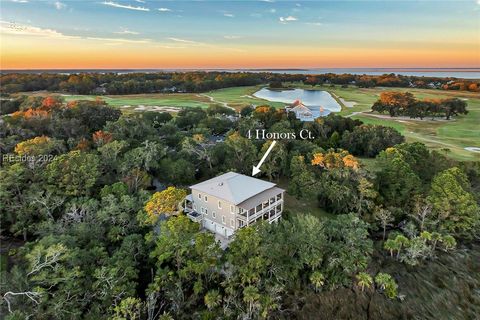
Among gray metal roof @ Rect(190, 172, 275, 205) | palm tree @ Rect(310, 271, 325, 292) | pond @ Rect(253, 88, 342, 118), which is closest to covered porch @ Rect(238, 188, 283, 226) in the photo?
gray metal roof @ Rect(190, 172, 275, 205)

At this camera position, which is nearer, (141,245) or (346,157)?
(141,245)

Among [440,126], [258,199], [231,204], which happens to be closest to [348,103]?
[440,126]

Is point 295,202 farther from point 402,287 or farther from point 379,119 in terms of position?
point 379,119

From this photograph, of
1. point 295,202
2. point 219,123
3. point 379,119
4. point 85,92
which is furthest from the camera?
point 85,92

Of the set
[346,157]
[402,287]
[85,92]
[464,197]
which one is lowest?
[402,287]

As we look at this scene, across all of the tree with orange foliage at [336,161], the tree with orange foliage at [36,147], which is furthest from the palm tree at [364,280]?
the tree with orange foliage at [36,147]

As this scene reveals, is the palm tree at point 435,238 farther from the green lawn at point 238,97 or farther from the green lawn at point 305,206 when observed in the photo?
the green lawn at point 238,97

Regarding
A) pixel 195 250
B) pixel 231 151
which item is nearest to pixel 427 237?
pixel 195 250

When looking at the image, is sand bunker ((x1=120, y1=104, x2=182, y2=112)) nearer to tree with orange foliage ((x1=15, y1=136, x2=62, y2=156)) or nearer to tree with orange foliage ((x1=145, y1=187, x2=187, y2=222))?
tree with orange foliage ((x1=15, y1=136, x2=62, y2=156))
